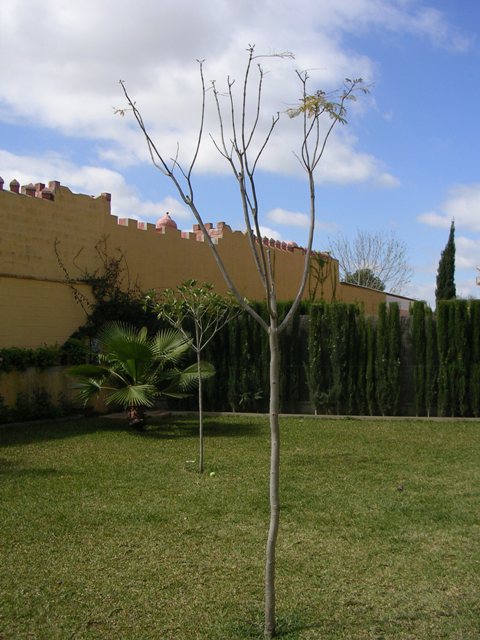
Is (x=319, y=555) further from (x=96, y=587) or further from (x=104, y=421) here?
(x=104, y=421)

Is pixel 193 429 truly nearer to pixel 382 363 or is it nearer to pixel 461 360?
pixel 382 363

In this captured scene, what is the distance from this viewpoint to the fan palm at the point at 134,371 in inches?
450

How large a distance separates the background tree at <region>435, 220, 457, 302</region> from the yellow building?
42.1ft

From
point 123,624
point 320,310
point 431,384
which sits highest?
point 320,310

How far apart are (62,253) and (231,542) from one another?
31.4 ft

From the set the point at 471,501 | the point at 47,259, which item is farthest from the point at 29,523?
the point at 47,259

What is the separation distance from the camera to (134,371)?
1177cm

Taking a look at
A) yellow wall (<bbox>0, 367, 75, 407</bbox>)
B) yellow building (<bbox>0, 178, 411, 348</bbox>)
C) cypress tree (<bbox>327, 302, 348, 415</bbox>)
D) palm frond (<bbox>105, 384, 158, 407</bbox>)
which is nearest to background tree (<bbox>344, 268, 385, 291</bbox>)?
yellow building (<bbox>0, 178, 411, 348</bbox>)

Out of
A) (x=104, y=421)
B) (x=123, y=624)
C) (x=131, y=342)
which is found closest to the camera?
(x=123, y=624)

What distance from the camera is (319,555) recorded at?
5551mm

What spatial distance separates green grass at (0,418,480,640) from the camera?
432 cm

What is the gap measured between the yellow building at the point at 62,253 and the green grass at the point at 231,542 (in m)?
3.80

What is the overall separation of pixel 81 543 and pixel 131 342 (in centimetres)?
594

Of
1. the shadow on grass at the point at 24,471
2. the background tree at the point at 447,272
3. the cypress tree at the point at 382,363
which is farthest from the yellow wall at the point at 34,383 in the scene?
the background tree at the point at 447,272
